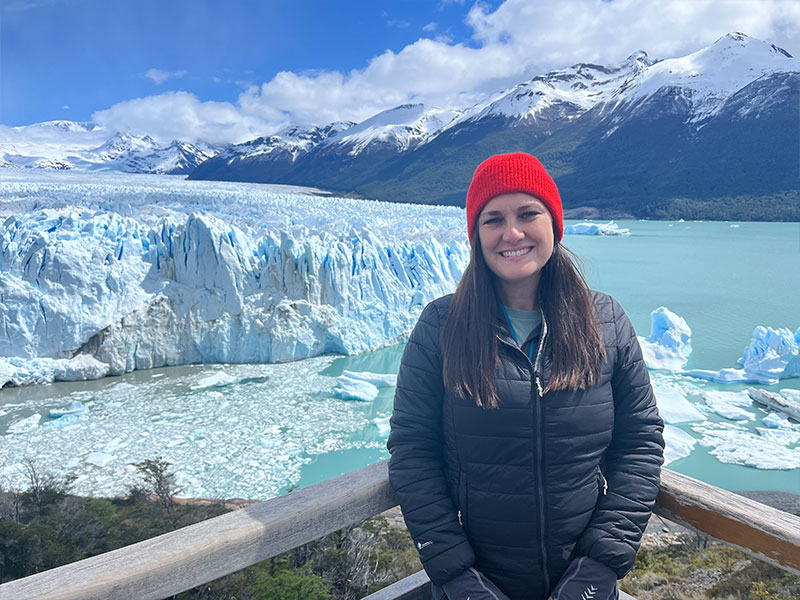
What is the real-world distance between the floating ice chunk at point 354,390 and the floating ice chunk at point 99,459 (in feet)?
8.22

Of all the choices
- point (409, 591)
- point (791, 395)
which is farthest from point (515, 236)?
point (791, 395)

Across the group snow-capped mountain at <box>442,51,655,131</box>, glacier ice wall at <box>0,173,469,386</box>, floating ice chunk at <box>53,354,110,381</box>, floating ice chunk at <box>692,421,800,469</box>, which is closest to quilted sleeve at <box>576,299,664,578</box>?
floating ice chunk at <box>692,421,800,469</box>

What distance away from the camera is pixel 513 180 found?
104 centimetres

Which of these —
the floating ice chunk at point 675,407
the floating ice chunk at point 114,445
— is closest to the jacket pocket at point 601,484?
the floating ice chunk at point 114,445

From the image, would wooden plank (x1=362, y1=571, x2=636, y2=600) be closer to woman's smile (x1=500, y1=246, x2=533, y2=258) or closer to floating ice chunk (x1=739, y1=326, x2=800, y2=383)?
woman's smile (x1=500, y1=246, x2=533, y2=258)

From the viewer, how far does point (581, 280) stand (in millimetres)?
1084

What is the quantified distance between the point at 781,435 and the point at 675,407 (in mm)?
996

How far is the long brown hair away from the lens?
3.12 feet

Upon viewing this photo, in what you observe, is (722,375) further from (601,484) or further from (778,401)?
(601,484)

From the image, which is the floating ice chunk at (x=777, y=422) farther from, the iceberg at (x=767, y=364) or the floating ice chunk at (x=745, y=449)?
the iceberg at (x=767, y=364)

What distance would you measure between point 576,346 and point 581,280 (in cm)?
18

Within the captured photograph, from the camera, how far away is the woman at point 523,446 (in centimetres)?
94

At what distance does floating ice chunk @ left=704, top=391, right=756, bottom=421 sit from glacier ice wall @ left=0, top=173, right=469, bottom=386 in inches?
173

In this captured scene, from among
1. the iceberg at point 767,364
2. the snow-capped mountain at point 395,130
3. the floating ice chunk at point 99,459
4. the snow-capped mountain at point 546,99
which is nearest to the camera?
the floating ice chunk at point 99,459
